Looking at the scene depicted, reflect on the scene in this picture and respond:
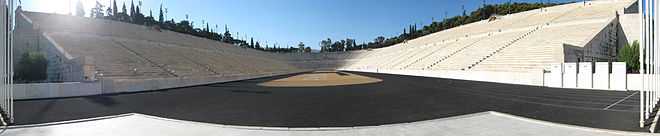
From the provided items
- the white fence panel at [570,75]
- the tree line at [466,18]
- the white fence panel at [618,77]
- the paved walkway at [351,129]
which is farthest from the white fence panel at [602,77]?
the tree line at [466,18]

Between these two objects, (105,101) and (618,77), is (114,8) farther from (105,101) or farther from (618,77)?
(618,77)

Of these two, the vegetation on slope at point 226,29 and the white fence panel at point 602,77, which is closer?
the white fence panel at point 602,77

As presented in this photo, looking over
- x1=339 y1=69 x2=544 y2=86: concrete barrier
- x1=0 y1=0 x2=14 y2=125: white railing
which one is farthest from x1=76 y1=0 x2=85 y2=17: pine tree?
x1=0 y1=0 x2=14 y2=125: white railing

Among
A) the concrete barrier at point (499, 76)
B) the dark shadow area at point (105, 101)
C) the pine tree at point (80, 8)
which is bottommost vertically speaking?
the dark shadow area at point (105, 101)

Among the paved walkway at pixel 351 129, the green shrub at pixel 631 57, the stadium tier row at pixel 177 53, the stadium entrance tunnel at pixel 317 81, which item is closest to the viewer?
the paved walkway at pixel 351 129

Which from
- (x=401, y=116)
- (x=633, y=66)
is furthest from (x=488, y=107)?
(x=633, y=66)

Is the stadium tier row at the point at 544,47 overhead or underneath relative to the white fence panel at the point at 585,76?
overhead

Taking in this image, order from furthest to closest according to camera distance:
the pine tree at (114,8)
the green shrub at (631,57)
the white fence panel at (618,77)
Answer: the pine tree at (114,8) < the green shrub at (631,57) < the white fence panel at (618,77)

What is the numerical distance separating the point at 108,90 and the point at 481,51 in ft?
113

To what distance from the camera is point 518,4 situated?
8794cm

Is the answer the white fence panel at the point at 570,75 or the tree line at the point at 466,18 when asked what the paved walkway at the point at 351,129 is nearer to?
the white fence panel at the point at 570,75

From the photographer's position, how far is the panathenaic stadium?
749 cm

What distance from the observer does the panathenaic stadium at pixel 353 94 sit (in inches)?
295

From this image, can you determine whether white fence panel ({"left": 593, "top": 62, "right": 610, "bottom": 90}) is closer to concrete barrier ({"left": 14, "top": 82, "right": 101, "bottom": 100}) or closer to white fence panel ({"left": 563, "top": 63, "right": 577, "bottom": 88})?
white fence panel ({"left": 563, "top": 63, "right": 577, "bottom": 88})
